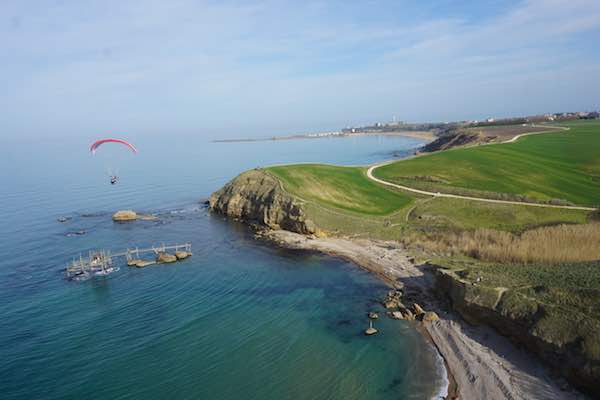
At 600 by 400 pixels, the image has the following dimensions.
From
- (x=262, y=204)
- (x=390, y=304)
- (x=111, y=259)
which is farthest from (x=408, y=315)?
(x=262, y=204)

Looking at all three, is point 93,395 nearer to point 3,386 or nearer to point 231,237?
point 3,386

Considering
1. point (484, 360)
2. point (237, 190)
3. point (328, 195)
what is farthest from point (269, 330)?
point (237, 190)

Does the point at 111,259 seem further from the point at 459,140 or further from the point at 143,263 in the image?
the point at 459,140

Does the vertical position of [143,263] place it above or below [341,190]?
below

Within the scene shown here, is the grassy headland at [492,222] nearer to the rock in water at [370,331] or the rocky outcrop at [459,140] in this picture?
the rock in water at [370,331]

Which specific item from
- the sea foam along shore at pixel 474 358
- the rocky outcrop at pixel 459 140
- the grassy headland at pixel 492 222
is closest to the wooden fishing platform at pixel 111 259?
the grassy headland at pixel 492 222

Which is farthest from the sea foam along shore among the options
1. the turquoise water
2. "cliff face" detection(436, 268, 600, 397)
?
the turquoise water
